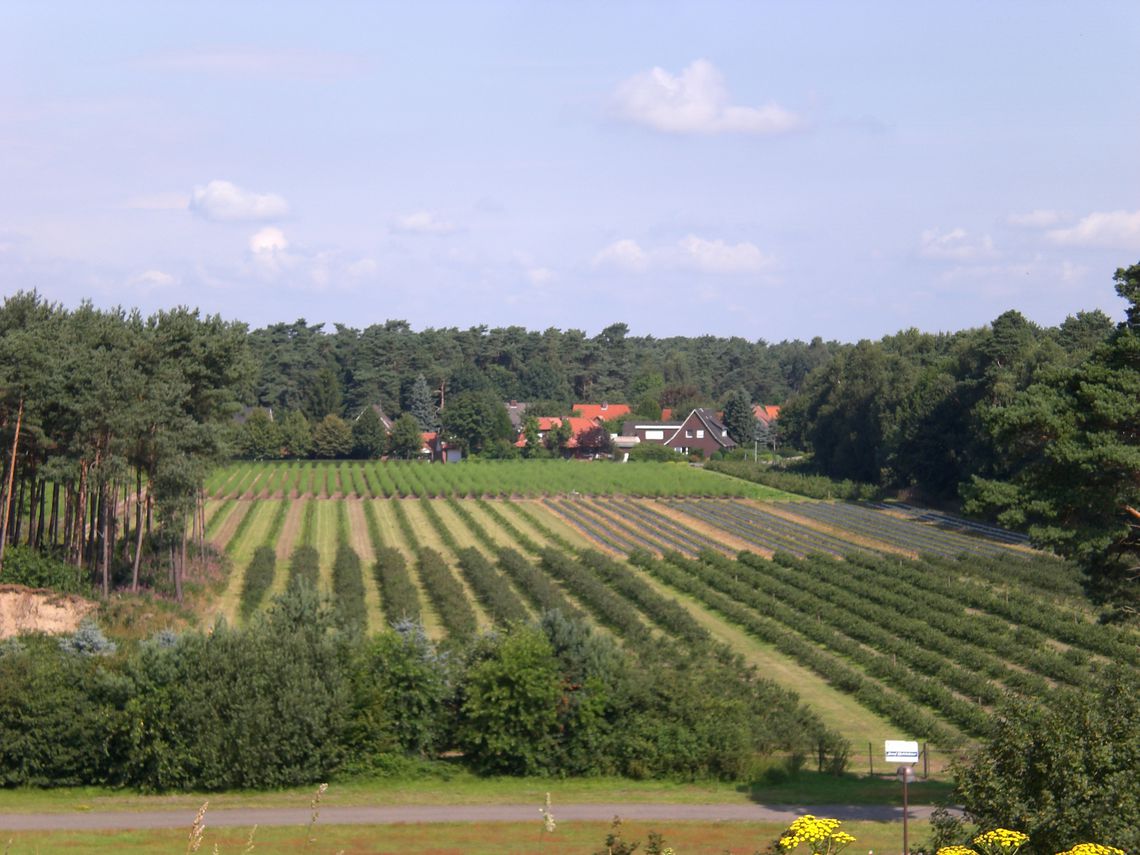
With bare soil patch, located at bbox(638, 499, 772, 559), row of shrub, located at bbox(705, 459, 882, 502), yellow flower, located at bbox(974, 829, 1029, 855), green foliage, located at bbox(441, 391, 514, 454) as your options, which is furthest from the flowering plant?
green foliage, located at bbox(441, 391, 514, 454)

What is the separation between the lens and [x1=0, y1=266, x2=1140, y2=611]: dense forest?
19562 millimetres

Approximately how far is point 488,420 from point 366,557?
57309 mm

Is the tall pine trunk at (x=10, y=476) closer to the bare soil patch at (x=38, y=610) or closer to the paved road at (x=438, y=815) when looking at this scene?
the bare soil patch at (x=38, y=610)

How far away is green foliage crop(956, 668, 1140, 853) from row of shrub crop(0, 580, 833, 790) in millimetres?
10473

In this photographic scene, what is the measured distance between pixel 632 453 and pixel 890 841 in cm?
9020

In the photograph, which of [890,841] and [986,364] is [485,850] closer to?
[890,841]

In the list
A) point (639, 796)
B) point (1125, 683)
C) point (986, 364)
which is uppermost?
point (986, 364)

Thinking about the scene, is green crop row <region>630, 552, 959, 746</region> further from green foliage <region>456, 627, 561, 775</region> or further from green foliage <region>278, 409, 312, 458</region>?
green foliage <region>278, 409, 312, 458</region>

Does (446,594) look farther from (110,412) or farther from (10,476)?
(10,476)

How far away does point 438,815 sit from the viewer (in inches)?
827

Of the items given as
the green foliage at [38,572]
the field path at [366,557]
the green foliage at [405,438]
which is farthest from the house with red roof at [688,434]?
the green foliage at [38,572]

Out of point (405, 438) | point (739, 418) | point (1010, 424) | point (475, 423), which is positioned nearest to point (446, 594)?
point (1010, 424)

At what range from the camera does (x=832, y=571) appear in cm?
4859

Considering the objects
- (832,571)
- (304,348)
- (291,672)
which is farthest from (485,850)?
(304,348)
